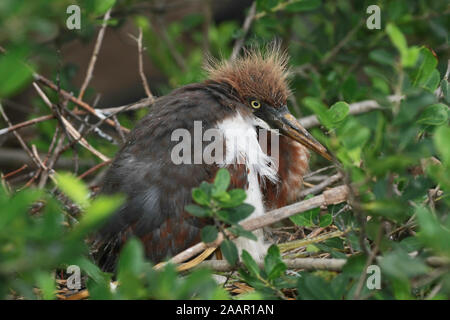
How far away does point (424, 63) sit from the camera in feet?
5.81

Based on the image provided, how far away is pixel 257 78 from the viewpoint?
2.72 meters

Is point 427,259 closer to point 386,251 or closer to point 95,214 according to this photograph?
point 386,251

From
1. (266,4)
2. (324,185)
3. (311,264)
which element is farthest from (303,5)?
(311,264)

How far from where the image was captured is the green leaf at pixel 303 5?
3131mm

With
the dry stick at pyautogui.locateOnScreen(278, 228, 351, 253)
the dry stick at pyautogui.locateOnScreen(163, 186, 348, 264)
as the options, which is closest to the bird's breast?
the dry stick at pyautogui.locateOnScreen(278, 228, 351, 253)

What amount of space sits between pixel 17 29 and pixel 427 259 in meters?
1.28

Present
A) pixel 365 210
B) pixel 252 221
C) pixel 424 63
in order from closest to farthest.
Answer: pixel 365 210 → pixel 424 63 → pixel 252 221

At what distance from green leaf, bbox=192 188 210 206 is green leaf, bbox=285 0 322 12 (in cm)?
180

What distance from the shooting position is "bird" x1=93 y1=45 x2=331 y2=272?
2.32 metres

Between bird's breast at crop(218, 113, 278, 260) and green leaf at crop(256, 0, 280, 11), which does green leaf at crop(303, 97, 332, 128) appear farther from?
green leaf at crop(256, 0, 280, 11)
